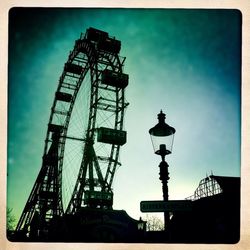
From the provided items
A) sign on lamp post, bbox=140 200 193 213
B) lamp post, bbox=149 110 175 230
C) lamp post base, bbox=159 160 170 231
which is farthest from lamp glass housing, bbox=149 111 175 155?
sign on lamp post, bbox=140 200 193 213

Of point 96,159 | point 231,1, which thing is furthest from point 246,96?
point 96,159

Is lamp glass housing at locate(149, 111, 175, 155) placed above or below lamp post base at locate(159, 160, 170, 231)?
above

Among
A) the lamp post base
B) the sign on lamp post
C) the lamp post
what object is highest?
the lamp post

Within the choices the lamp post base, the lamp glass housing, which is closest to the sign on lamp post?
the lamp post base

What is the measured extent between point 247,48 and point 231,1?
0.50m

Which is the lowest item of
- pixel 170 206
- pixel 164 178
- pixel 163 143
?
pixel 170 206

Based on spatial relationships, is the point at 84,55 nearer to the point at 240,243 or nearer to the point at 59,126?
the point at 59,126

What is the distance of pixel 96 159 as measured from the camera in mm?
9711

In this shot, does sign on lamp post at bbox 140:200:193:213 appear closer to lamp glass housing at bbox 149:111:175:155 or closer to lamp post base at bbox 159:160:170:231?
lamp post base at bbox 159:160:170:231

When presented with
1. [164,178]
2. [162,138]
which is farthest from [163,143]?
[164,178]

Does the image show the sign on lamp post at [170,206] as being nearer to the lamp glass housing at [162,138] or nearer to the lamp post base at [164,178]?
the lamp post base at [164,178]

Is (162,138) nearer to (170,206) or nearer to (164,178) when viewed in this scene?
(164,178)

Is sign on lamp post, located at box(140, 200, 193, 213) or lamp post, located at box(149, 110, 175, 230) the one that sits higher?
lamp post, located at box(149, 110, 175, 230)

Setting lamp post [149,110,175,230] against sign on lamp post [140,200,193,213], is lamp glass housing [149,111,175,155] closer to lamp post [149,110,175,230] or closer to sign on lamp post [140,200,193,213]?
lamp post [149,110,175,230]
